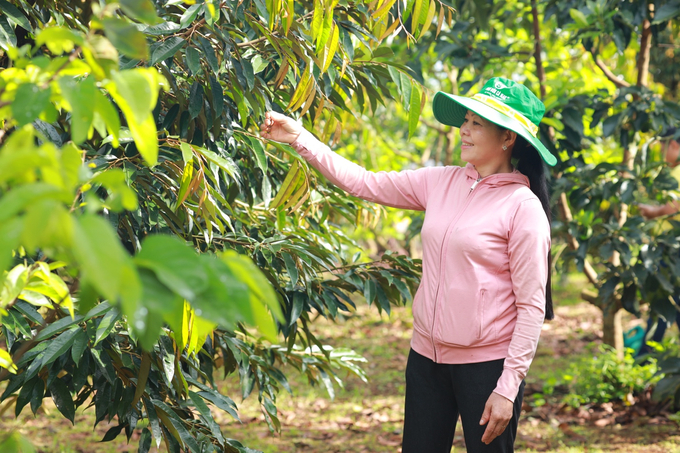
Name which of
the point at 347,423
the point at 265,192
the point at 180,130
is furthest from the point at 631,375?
the point at 180,130

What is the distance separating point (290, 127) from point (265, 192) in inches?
13.7

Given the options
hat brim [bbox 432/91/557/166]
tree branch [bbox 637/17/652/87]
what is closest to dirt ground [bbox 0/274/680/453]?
hat brim [bbox 432/91/557/166]

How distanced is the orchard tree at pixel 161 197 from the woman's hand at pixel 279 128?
5cm

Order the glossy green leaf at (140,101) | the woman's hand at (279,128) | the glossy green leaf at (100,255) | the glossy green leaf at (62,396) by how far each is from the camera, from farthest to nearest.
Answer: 1. the woman's hand at (279,128)
2. the glossy green leaf at (62,396)
3. the glossy green leaf at (140,101)
4. the glossy green leaf at (100,255)

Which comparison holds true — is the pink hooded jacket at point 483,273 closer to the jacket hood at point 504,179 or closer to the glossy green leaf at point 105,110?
the jacket hood at point 504,179

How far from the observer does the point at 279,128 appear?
1764 millimetres

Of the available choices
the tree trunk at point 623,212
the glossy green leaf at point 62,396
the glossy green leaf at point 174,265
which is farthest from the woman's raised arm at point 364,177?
the tree trunk at point 623,212

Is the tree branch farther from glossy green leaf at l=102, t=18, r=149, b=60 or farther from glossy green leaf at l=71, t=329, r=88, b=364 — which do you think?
glossy green leaf at l=102, t=18, r=149, b=60

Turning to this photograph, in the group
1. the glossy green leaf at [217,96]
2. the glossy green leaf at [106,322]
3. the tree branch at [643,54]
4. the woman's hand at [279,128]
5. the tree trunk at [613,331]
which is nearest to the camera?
the glossy green leaf at [106,322]

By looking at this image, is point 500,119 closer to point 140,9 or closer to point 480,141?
point 480,141

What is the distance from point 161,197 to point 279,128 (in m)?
0.38

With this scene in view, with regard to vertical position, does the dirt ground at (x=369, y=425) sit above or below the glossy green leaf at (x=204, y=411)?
below

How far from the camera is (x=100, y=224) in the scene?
0.48m

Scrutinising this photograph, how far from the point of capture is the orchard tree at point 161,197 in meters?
0.53
